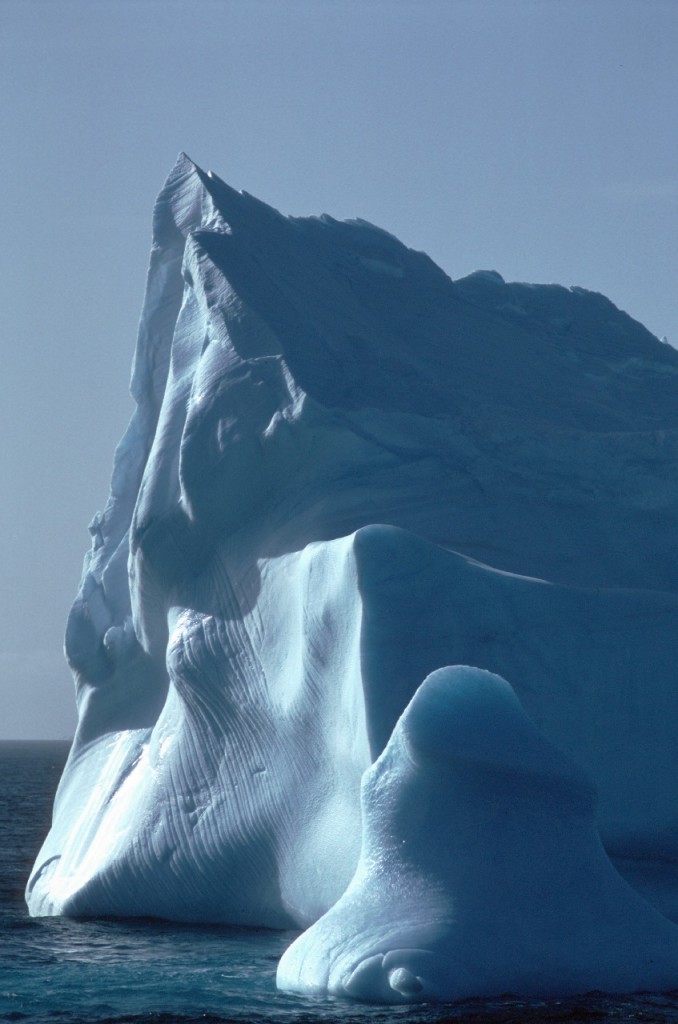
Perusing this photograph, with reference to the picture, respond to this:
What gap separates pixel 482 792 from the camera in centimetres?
780

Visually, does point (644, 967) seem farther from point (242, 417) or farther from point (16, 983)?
point (242, 417)

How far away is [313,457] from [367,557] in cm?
184

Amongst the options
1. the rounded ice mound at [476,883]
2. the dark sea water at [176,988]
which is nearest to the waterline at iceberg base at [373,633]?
the rounded ice mound at [476,883]

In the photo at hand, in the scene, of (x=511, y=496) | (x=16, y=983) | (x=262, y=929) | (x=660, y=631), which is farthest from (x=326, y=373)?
(x=16, y=983)

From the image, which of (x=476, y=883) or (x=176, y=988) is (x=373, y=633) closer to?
(x=476, y=883)

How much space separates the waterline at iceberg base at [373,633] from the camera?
7.68 metres

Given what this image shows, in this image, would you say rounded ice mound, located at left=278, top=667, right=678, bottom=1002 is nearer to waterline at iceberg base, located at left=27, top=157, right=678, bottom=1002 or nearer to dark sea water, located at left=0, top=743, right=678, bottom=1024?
waterline at iceberg base, located at left=27, top=157, right=678, bottom=1002

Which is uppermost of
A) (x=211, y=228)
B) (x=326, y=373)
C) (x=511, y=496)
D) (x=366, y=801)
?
(x=211, y=228)

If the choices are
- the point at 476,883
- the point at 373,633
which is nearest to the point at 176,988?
the point at 476,883

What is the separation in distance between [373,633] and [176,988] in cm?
247

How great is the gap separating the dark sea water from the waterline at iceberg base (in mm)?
239

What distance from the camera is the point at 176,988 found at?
779 centimetres

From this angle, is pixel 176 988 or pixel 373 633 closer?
pixel 176 988

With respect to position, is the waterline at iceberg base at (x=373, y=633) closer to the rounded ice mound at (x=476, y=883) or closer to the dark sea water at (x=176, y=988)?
the rounded ice mound at (x=476, y=883)
